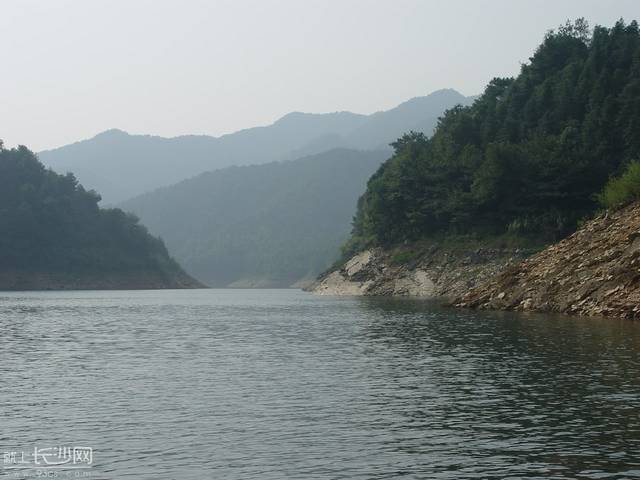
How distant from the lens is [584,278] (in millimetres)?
86000

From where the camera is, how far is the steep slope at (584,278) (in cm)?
7838

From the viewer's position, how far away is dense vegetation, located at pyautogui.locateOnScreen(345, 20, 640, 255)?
5974 inches

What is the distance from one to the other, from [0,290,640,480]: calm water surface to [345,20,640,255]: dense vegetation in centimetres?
8808

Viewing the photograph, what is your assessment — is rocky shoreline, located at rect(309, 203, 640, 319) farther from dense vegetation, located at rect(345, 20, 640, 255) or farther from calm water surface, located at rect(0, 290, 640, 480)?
dense vegetation, located at rect(345, 20, 640, 255)

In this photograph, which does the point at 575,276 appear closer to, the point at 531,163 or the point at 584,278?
the point at 584,278

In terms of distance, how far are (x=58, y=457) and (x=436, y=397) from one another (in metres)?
17.5

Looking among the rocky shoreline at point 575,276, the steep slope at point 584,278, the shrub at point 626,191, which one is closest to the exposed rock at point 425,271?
the rocky shoreline at point 575,276

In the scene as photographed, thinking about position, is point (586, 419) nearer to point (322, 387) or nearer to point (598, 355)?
point (322, 387)

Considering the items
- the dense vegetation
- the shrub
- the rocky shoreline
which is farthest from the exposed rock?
the shrub

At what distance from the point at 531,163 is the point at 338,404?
129513mm

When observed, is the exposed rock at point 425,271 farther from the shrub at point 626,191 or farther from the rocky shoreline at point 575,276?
the shrub at point 626,191

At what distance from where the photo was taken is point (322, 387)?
4000 cm

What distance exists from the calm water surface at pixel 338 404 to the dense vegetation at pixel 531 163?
88.1 meters

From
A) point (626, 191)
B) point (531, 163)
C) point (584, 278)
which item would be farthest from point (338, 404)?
point (531, 163)
